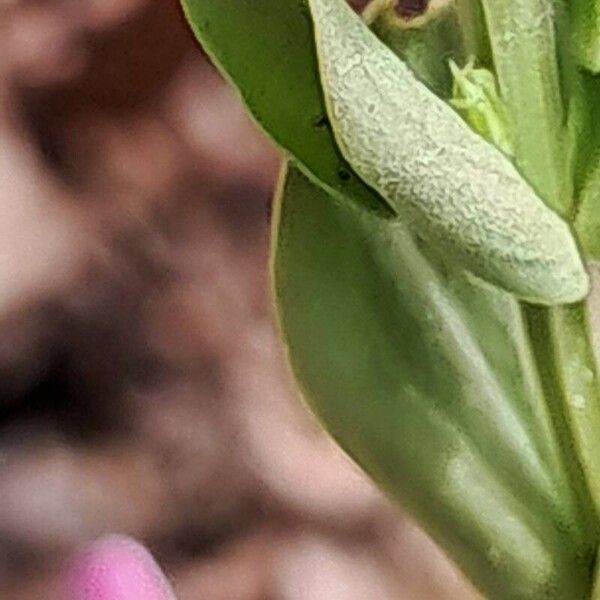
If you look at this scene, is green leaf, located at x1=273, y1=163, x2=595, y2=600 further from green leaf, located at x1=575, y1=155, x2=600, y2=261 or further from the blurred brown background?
the blurred brown background

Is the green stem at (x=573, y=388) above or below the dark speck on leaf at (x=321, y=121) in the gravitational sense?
below

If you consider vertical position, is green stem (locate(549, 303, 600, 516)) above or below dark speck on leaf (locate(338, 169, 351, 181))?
below

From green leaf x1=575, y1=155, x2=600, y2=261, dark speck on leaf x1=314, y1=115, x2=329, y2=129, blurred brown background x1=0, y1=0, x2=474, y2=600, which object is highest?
dark speck on leaf x1=314, y1=115, x2=329, y2=129

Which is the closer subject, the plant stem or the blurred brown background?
the plant stem

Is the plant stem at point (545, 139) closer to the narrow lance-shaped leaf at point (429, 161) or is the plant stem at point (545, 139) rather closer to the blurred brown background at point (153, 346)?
the narrow lance-shaped leaf at point (429, 161)

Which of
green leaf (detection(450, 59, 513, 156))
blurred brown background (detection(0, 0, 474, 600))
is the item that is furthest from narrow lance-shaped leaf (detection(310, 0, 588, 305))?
blurred brown background (detection(0, 0, 474, 600))

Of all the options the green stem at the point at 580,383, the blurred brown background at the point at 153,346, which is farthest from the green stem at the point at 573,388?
the blurred brown background at the point at 153,346
